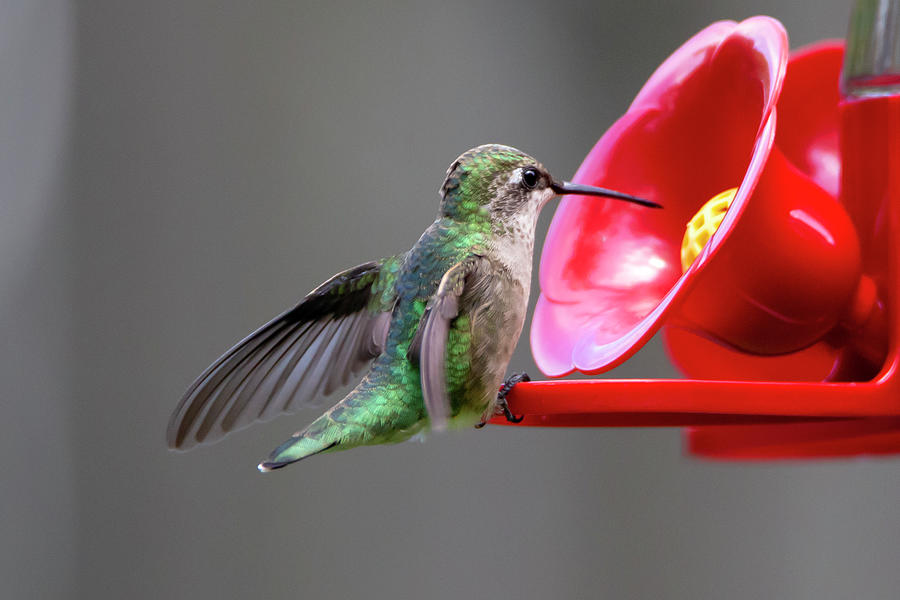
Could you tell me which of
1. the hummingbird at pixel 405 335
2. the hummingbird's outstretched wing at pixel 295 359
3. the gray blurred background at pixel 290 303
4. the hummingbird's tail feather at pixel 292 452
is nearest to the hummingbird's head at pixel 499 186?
the hummingbird at pixel 405 335

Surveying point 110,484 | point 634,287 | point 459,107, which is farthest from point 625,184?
point 110,484

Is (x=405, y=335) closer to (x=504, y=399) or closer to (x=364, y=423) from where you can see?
(x=364, y=423)

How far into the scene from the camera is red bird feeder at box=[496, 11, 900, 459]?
153 cm

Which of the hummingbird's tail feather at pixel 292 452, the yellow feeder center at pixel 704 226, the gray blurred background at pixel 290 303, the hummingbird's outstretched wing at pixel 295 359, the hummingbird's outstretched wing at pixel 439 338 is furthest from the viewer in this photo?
the gray blurred background at pixel 290 303

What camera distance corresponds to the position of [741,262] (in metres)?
1.85

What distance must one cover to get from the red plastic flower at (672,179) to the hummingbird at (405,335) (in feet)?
0.36

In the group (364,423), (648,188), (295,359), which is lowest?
(364,423)

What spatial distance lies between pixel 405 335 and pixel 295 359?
26 centimetres

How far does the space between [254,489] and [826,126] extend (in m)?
2.69

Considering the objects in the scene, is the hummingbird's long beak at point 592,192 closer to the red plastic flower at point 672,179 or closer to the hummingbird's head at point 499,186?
the hummingbird's head at point 499,186

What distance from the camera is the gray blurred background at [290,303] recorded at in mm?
3887

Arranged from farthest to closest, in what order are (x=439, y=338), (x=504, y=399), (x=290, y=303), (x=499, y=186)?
(x=290, y=303) < (x=499, y=186) < (x=504, y=399) < (x=439, y=338)

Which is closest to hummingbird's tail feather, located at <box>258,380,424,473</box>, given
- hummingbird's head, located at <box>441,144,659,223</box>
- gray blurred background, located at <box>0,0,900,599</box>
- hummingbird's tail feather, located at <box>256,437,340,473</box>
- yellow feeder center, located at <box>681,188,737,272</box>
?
hummingbird's tail feather, located at <box>256,437,340,473</box>

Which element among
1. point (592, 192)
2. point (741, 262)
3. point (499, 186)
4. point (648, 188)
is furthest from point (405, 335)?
point (741, 262)
